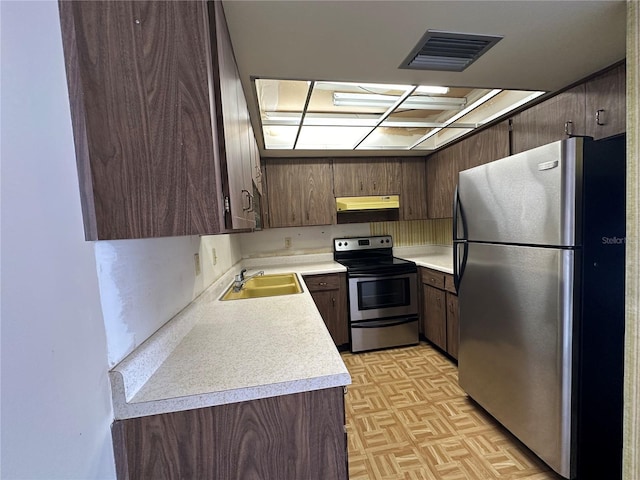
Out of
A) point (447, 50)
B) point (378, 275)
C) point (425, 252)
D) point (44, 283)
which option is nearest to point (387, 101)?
point (447, 50)

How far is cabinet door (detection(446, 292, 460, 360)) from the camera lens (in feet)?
8.23

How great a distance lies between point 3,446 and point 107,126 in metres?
0.65

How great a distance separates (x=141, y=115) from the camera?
70 centimetres

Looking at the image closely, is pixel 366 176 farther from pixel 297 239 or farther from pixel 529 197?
pixel 529 197

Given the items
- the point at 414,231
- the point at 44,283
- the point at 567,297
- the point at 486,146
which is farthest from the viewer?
the point at 414,231

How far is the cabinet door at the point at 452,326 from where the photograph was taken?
2.51 m

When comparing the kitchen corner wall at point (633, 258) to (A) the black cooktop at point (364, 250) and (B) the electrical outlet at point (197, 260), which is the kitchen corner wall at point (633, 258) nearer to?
(B) the electrical outlet at point (197, 260)

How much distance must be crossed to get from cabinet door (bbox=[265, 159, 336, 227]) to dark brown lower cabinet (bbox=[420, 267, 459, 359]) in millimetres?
1227

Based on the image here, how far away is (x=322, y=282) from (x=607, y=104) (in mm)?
2302

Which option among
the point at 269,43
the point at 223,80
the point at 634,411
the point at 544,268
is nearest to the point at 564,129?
the point at 544,268

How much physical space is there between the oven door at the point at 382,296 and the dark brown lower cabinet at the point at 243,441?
1988 mm

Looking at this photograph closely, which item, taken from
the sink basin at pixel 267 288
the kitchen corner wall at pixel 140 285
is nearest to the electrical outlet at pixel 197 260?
the kitchen corner wall at pixel 140 285

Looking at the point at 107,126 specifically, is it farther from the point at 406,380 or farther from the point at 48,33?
the point at 406,380

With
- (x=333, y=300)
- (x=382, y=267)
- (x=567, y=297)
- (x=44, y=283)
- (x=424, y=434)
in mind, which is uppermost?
(x=44, y=283)
